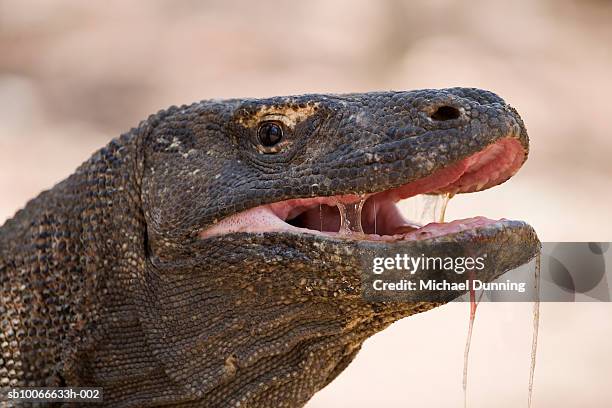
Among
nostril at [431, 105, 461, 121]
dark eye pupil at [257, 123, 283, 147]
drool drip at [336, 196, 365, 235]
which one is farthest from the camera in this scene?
dark eye pupil at [257, 123, 283, 147]

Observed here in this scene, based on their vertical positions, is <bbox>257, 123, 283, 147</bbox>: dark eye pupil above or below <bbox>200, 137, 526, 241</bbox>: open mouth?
above

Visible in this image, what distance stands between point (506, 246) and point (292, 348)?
4.11 feet

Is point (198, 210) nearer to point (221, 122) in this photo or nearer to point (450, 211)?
point (221, 122)

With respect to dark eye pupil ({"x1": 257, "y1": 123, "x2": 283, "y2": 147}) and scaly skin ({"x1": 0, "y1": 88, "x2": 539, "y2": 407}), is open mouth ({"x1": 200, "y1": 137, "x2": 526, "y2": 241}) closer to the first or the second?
scaly skin ({"x1": 0, "y1": 88, "x2": 539, "y2": 407})

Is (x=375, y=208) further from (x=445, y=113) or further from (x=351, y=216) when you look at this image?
(x=445, y=113)

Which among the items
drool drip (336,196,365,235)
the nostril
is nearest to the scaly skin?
the nostril

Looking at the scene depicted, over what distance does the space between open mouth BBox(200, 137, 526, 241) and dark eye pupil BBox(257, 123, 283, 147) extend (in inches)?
13.7

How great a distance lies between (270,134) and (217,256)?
27.4 inches

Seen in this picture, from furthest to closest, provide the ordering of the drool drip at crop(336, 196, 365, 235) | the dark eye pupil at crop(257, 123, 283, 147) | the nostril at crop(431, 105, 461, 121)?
the dark eye pupil at crop(257, 123, 283, 147) → the drool drip at crop(336, 196, 365, 235) → the nostril at crop(431, 105, 461, 121)

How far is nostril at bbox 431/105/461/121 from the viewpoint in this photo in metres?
5.13

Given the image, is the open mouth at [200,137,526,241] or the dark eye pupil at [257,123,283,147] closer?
the open mouth at [200,137,526,241]

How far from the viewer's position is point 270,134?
5527 millimetres

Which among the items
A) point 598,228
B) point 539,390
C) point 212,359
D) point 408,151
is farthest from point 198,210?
point 598,228

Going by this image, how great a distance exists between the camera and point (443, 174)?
536 centimetres
